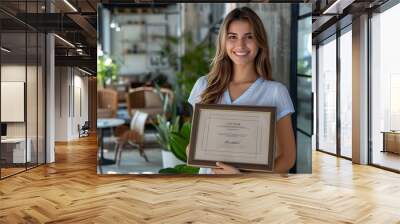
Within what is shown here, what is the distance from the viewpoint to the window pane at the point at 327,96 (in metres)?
6.84

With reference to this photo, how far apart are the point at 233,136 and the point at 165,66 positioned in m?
1.14

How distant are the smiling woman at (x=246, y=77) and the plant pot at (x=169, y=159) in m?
0.89

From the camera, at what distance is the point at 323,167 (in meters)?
6.59

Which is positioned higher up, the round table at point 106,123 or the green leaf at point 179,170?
the round table at point 106,123

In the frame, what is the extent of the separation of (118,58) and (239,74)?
126 centimetres

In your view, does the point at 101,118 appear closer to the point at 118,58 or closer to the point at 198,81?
the point at 118,58


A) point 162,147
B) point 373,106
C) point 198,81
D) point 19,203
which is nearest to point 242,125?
point 198,81

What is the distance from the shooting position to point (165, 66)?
12.1 feet

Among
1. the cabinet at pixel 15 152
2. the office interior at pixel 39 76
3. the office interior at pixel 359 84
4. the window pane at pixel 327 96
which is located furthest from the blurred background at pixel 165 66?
the window pane at pixel 327 96

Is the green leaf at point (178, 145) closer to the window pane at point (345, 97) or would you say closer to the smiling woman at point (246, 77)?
the smiling woman at point (246, 77)

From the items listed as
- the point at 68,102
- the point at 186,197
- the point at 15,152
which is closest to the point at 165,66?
the point at 186,197

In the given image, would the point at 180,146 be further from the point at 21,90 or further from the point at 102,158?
the point at 21,90

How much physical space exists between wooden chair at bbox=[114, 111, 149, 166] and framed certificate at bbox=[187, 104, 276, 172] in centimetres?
104

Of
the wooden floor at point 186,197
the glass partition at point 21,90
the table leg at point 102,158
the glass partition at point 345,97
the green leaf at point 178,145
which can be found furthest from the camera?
the glass partition at point 345,97
